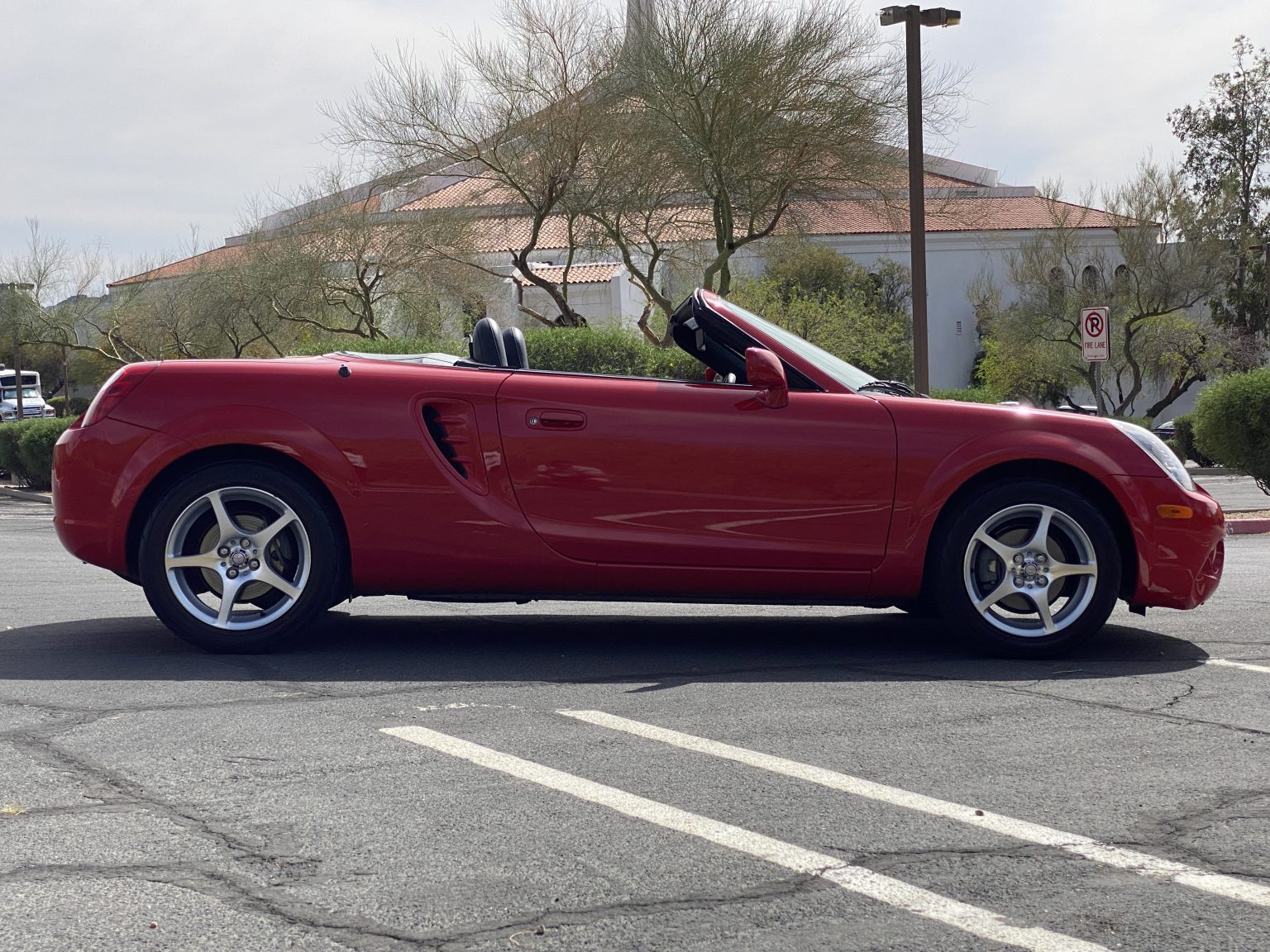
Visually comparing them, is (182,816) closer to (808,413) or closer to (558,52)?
(808,413)

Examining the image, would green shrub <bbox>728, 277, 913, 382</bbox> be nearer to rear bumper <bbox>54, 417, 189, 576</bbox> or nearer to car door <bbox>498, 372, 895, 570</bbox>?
car door <bbox>498, 372, 895, 570</bbox>

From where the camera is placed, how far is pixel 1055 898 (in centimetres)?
282

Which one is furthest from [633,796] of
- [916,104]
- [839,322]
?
[839,322]

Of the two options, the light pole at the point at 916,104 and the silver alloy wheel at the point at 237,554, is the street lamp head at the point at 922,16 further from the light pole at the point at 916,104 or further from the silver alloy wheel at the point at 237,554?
the silver alloy wheel at the point at 237,554

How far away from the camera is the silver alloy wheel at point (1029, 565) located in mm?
5535

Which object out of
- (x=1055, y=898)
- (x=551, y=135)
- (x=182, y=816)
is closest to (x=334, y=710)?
(x=182, y=816)

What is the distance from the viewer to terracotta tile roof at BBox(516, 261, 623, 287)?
5075 centimetres

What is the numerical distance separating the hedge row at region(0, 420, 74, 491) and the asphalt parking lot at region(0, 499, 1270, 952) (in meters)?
24.6

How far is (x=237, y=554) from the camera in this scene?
18.3ft

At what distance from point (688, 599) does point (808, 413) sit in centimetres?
86

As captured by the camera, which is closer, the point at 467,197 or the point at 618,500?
the point at 618,500

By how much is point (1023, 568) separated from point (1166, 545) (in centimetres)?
57

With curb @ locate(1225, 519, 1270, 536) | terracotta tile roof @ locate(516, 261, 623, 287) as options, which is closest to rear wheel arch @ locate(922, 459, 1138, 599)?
curb @ locate(1225, 519, 1270, 536)

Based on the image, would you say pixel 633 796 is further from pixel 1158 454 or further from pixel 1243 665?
pixel 1158 454
